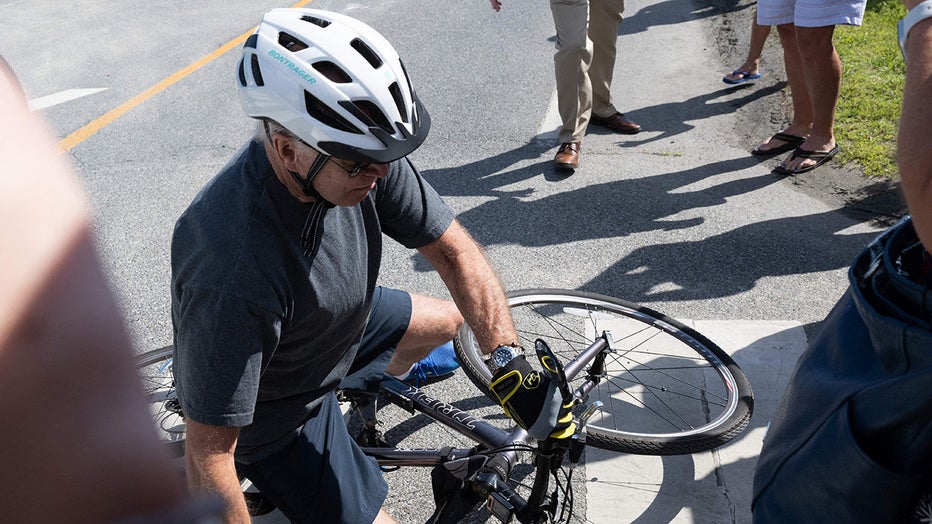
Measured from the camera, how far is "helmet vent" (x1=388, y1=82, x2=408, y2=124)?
2564mm

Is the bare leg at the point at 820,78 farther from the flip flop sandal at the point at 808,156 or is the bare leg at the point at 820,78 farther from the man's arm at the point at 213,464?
the man's arm at the point at 213,464

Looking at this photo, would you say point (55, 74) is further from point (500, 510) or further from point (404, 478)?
point (500, 510)

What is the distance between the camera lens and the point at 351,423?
3795mm

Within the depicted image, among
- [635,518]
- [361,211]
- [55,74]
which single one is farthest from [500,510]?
[55,74]

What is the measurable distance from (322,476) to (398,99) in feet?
4.03

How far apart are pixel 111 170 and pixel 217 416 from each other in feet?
15.7

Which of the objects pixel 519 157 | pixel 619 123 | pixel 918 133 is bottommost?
pixel 519 157

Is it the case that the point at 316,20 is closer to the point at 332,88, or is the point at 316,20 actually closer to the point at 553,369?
the point at 332,88

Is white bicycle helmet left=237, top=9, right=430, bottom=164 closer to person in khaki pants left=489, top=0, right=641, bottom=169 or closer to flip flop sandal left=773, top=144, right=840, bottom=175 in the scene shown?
person in khaki pants left=489, top=0, right=641, bottom=169

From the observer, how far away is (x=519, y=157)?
246 inches

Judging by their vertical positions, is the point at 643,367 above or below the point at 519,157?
above

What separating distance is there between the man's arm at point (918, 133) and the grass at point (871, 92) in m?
3.95

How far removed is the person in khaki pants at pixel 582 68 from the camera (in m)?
5.82

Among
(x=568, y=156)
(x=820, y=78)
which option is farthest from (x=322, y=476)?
(x=820, y=78)
